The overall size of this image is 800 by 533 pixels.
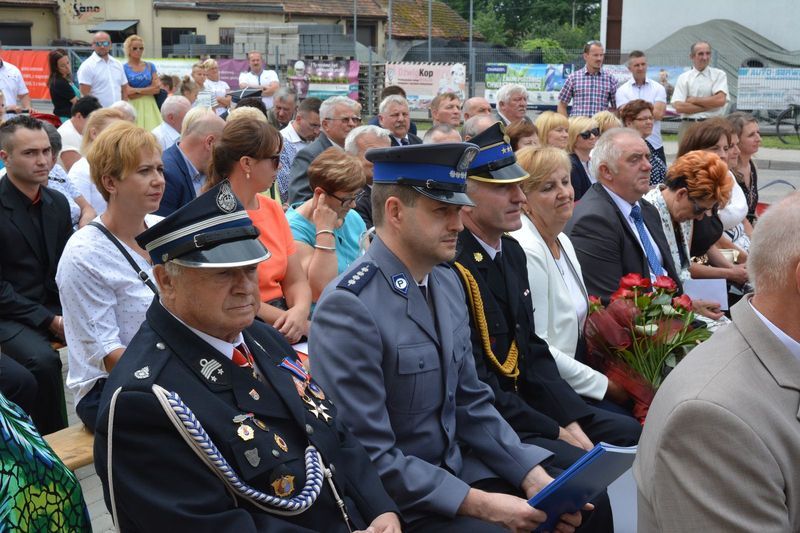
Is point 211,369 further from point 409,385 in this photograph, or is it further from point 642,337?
point 642,337

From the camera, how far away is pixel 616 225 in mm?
5090

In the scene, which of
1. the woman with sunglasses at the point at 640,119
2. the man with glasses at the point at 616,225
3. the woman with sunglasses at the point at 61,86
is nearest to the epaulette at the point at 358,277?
the man with glasses at the point at 616,225

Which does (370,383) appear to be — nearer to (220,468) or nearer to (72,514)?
(220,468)

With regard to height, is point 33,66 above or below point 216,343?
above

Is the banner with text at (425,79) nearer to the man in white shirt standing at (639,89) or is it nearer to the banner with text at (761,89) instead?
the banner with text at (761,89)

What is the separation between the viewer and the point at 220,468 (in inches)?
95.4


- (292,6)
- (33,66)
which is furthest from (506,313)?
(292,6)

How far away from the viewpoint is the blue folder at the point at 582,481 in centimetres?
288

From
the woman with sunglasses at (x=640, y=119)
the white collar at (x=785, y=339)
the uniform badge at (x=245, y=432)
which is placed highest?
the woman with sunglasses at (x=640, y=119)

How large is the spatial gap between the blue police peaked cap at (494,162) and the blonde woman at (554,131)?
14.6 ft

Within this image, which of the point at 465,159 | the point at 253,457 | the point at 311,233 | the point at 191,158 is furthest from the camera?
the point at 191,158

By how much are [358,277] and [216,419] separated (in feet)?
2.96

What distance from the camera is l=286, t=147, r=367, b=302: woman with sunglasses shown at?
5035 mm

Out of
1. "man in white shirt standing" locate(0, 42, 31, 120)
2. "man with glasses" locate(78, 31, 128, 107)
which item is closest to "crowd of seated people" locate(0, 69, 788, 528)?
"man with glasses" locate(78, 31, 128, 107)
